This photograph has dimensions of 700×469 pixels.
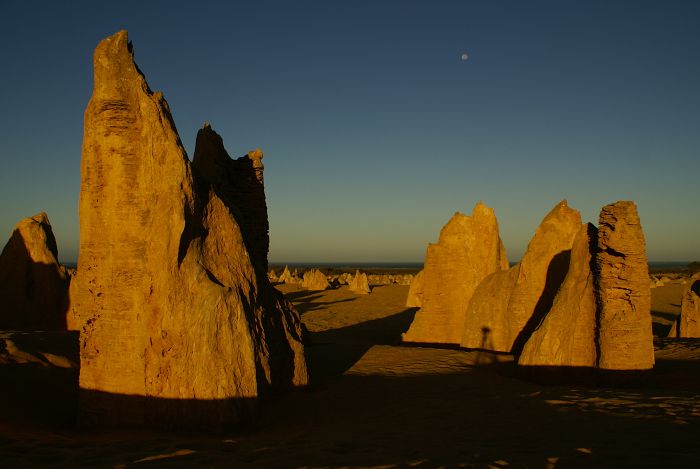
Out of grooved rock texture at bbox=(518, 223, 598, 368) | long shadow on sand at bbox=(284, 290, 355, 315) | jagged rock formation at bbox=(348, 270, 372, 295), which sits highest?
grooved rock texture at bbox=(518, 223, 598, 368)

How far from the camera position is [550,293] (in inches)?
416

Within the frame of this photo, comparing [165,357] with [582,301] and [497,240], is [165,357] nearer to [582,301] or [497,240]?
[582,301]

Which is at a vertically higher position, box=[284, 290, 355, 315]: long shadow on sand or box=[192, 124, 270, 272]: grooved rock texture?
box=[192, 124, 270, 272]: grooved rock texture

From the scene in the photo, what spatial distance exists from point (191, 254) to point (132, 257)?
0.77 m

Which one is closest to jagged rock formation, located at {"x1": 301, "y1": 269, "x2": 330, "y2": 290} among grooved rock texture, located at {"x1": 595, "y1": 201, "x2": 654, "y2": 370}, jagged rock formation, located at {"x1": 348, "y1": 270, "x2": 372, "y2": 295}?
jagged rock formation, located at {"x1": 348, "y1": 270, "x2": 372, "y2": 295}

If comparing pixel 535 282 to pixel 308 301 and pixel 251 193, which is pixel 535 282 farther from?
pixel 308 301

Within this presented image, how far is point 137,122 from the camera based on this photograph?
20.5 ft

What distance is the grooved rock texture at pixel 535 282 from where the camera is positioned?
421 inches

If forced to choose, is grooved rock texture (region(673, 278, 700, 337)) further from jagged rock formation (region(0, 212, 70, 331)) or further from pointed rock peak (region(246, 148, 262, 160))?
jagged rock formation (region(0, 212, 70, 331))

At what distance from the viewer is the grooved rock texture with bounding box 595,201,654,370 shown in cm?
750

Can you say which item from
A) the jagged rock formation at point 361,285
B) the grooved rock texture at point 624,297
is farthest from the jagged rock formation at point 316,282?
the grooved rock texture at point 624,297

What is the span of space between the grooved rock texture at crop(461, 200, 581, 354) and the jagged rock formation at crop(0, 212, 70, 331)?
1243 centimetres

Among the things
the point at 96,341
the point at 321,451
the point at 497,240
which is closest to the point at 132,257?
the point at 96,341

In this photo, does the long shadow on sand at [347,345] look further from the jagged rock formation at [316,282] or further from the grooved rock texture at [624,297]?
the jagged rock formation at [316,282]
